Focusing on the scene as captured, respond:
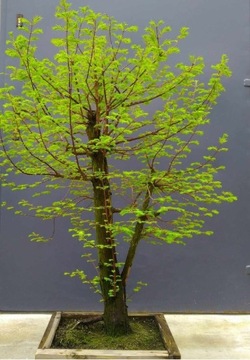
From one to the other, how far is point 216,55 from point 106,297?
1.55 metres

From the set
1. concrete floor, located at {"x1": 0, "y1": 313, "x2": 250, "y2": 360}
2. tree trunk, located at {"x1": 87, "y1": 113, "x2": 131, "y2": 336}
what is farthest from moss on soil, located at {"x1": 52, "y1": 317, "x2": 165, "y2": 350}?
concrete floor, located at {"x1": 0, "y1": 313, "x2": 250, "y2": 360}

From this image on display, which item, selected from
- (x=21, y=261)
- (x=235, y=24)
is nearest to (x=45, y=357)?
(x=21, y=261)

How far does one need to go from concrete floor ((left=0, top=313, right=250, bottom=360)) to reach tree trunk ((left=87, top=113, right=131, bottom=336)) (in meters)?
0.37

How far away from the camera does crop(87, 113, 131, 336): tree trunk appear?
1765 mm

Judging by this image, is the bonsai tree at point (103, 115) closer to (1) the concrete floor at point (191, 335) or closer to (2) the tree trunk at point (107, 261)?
(2) the tree trunk at point (107, 261)

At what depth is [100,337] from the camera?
5.84 ft

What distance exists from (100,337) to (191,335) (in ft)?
2.09

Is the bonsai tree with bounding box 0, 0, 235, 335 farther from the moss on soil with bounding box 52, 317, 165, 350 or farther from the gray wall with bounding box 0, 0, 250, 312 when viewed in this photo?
the gray wall with bounding box 0, 0, 250, 312

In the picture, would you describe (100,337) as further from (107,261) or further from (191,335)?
(191,335)

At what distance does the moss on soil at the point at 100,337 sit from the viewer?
66.2 inches

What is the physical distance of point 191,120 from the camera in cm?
162

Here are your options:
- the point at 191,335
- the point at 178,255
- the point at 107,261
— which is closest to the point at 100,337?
the point at 107,261

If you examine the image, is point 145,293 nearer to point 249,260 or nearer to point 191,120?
point 249,260

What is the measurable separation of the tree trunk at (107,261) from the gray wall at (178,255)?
700mm
